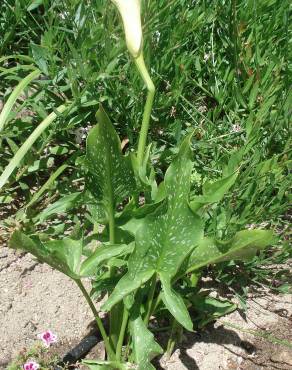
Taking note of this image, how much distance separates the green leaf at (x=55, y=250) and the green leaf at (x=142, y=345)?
17 centimetres

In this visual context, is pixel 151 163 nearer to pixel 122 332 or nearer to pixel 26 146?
pixel 26 146

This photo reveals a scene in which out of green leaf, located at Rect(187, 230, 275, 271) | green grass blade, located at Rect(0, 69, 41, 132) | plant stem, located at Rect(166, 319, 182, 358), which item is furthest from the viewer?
green grass blade, located at Rect(0, 69, 41, 132)

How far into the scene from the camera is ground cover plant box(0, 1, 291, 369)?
3.82 feet

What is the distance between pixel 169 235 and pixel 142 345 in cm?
22

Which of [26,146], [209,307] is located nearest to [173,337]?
[209,307]

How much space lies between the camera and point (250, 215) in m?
1.48

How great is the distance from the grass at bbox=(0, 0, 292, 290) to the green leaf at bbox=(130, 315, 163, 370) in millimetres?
334

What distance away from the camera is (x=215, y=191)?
121 cm

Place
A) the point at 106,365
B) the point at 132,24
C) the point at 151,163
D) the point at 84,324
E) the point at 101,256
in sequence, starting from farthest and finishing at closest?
the point at 151,163, the point at 84,324, the point at 106,365, the point at 101,256, the point at 132,24

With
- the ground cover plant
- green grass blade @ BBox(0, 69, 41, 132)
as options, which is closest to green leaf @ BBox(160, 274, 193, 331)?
the ground cover plant

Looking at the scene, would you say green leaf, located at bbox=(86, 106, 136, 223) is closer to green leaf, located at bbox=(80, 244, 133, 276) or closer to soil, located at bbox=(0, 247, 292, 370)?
green leaf, located at bbox=(80, 244, 133, 276)

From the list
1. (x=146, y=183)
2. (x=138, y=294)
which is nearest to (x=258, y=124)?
(x=146, y=183)

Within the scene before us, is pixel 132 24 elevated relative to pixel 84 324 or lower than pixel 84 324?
elevated

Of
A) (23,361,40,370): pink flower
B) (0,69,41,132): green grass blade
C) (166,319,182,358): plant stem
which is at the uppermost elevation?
(0,69,41,132): green grass blade
